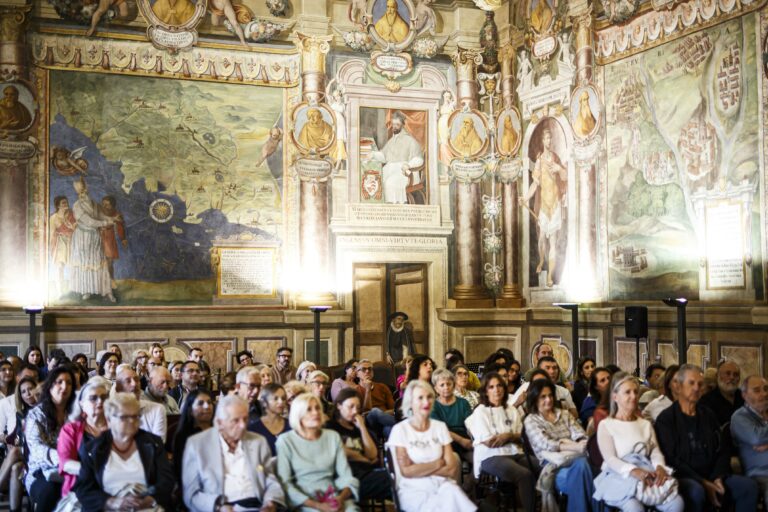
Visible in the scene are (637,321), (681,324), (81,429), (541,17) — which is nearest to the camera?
(81,429)

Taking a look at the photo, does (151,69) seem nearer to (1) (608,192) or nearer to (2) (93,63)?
(2) (93,63)

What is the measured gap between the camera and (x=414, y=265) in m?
16.9

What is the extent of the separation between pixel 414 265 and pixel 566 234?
3110mm

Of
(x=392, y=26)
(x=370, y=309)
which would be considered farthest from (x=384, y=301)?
(x=392, y=26)

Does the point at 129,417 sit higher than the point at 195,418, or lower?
higher

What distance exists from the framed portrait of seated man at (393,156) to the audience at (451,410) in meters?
8.44

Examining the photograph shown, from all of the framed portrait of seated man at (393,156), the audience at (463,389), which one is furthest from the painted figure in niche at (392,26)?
the audience at (463,389)

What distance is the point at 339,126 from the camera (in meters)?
16.3

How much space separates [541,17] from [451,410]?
981cm

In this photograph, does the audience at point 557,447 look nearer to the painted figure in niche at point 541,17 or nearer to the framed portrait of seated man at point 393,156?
the framed portrait of seated man at point 393,156

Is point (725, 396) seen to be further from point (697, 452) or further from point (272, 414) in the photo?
point (272, 414)

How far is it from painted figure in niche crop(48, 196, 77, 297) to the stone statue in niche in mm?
5051

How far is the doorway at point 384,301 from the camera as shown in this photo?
16.5 m

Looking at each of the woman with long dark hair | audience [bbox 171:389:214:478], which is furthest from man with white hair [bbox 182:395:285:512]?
the woman with long dark hair
